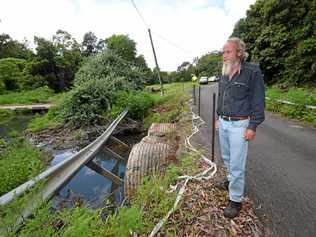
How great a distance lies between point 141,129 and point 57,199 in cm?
653

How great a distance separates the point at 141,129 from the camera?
35.9ft

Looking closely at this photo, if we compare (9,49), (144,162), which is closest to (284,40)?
(144,162)

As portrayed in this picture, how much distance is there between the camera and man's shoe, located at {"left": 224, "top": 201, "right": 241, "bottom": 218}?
261 centimetres

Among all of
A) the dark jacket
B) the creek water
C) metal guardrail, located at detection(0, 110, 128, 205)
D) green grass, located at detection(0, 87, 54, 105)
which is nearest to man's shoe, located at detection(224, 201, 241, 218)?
the dark jacket

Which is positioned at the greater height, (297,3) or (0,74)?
(297,3)

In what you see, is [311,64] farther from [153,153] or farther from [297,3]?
[153,153]

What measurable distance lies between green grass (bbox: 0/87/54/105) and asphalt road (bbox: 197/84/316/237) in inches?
1171

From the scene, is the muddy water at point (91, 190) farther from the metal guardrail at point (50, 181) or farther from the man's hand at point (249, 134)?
the man's hand at point (249, 134)

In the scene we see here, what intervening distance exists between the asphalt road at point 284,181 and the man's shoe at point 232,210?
0.36m

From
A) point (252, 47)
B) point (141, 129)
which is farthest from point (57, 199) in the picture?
point (252, 47)

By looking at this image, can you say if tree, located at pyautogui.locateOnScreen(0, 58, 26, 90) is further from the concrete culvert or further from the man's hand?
the man's hand

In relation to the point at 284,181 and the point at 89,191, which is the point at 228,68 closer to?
the point at 284,181

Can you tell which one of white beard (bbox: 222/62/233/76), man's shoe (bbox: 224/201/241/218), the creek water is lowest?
the creek water

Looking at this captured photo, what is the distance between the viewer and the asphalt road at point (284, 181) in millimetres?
2627
